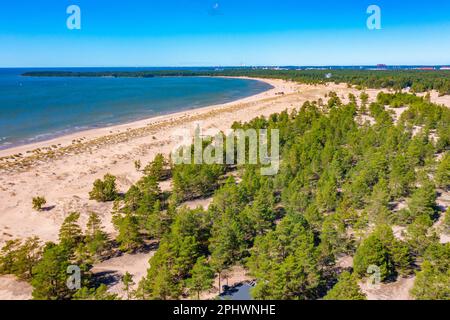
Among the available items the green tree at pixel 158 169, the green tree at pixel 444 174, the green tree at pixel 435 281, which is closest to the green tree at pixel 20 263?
the green tree at pixel 158 169

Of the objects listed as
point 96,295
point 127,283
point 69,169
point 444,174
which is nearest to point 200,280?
point 127,283

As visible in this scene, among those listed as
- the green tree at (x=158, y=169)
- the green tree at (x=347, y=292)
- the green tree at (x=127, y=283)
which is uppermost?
the green tree at (x=158, y=169)

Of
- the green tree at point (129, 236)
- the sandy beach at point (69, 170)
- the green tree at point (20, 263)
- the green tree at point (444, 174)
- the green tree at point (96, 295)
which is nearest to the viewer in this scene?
the green tree at point (96, 295)

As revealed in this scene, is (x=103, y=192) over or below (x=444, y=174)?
below

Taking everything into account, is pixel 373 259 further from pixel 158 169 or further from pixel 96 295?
pixel 158 169

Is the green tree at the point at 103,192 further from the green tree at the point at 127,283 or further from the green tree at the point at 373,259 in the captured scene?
the green tree at the point at 373,259

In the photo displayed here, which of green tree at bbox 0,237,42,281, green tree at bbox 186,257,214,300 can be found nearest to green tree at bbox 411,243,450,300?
green tree at bbox 186,257,214,300

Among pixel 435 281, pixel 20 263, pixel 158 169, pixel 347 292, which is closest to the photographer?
pixel 347 292

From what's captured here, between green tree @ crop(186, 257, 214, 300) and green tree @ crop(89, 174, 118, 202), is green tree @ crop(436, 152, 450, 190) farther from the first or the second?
green tree @ crop(89, 174, 118, 202)
